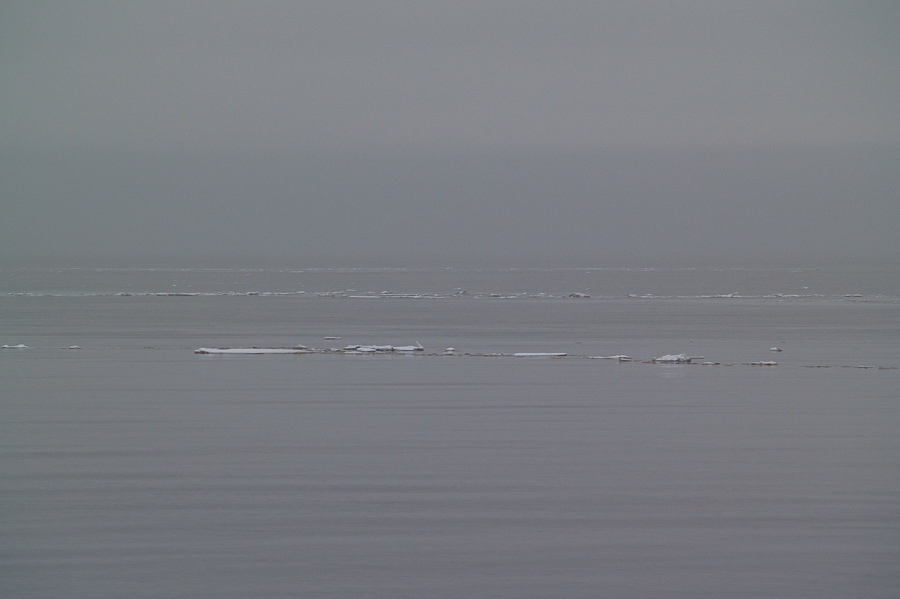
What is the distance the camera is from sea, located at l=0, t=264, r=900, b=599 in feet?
29.1

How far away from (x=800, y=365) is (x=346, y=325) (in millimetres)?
19512

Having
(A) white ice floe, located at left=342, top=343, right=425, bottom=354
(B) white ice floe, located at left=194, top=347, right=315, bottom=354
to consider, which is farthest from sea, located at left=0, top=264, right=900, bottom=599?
(B) white ice floe, located at left=194, top=347, right=315, bottom=354

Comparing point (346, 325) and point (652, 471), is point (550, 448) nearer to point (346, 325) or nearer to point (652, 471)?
point (652, 471)

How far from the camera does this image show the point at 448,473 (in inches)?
498

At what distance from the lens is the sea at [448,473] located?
8.88m

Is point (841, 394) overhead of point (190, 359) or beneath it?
beneath

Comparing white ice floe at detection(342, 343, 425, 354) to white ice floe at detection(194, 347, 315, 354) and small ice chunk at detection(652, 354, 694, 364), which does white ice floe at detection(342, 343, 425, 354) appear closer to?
white ice floe at detection(194, 347, 315, 354)

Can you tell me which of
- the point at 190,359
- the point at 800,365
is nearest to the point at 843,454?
the point at 800,365

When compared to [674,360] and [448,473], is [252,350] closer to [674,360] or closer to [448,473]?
[674,360]

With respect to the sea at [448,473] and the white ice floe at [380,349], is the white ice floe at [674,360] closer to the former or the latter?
the sea at [448,473]

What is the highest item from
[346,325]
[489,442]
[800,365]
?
[346,325]

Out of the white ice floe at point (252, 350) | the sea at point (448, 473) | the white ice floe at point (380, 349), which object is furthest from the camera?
the white ice floe at point (380, 349)

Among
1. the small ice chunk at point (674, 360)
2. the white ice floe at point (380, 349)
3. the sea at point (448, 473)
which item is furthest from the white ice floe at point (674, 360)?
the white ice floe at point (380, 349)

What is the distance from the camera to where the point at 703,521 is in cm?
1055
